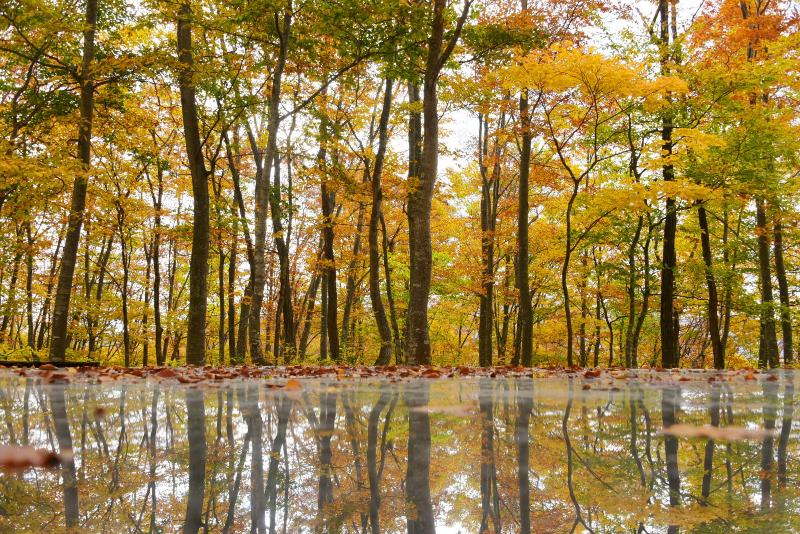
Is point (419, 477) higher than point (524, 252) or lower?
lower

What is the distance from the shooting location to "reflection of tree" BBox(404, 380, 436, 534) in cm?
82

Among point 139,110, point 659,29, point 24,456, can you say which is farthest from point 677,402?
point 139,110

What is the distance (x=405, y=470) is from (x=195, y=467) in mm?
450

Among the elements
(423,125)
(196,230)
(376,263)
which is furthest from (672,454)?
(376,263)

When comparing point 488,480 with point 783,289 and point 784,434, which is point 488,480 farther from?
point 783,289

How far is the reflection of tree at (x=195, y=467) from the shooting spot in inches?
32.5

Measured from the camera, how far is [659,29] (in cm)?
1526

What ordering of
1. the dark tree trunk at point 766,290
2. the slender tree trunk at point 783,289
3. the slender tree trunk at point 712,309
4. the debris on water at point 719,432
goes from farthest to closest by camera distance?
the slender tree trunk at point 783,289, the dark tree trunk at point 766,290, the slender tree trunk at point 712,309, the debris on water at point 719,432


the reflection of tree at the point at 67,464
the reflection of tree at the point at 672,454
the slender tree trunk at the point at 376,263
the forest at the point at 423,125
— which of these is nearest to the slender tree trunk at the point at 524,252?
the forest at the point at 423,125

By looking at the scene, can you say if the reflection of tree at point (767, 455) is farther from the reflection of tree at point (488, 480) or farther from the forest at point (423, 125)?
the forest at point (423, 125)

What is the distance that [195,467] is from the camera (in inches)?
45.0

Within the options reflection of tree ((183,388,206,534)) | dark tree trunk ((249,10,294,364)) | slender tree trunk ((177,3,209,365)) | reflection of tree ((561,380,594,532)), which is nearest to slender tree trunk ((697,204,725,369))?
dark tree trunk ((249,10,294,364))

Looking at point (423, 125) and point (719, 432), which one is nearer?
point (719, 432)

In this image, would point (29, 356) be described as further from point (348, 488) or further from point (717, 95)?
point (717, 95)
